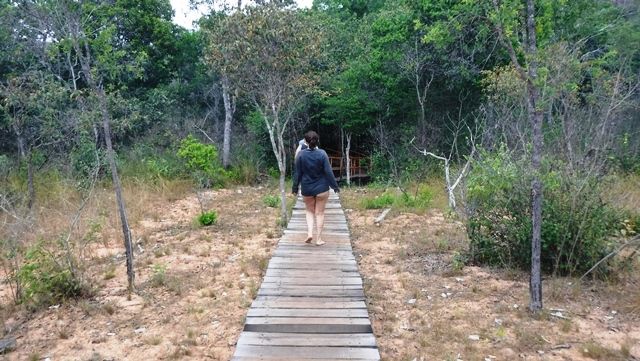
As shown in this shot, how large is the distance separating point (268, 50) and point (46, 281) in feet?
16.0

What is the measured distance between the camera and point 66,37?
482 cm

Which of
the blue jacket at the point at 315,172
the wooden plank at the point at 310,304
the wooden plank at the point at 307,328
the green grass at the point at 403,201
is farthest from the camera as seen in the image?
the green grass at the point at 403,201

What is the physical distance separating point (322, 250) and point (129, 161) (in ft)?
32.7

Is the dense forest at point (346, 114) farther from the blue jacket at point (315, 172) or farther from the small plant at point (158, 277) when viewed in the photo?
the blue jacket at point (315, 172)

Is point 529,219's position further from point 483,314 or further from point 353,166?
point 353,166

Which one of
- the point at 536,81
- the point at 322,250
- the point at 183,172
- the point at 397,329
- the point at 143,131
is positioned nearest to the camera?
the point at 536,81

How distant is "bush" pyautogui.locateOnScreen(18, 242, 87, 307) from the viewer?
481cm

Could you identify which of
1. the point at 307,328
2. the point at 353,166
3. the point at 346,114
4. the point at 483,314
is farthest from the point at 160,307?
the point at 353,166

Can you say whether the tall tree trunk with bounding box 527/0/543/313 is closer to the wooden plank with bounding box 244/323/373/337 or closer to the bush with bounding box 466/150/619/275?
the bush with bounding box 466/150/619/275

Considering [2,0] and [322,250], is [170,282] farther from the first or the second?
[2,0]

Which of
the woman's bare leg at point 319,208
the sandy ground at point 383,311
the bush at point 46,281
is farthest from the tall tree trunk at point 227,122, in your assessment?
the bush at point 46,281

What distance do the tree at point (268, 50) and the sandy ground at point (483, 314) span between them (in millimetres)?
3390

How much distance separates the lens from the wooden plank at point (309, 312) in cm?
411

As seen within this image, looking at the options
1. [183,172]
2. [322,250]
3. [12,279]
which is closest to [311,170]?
[322,250]
